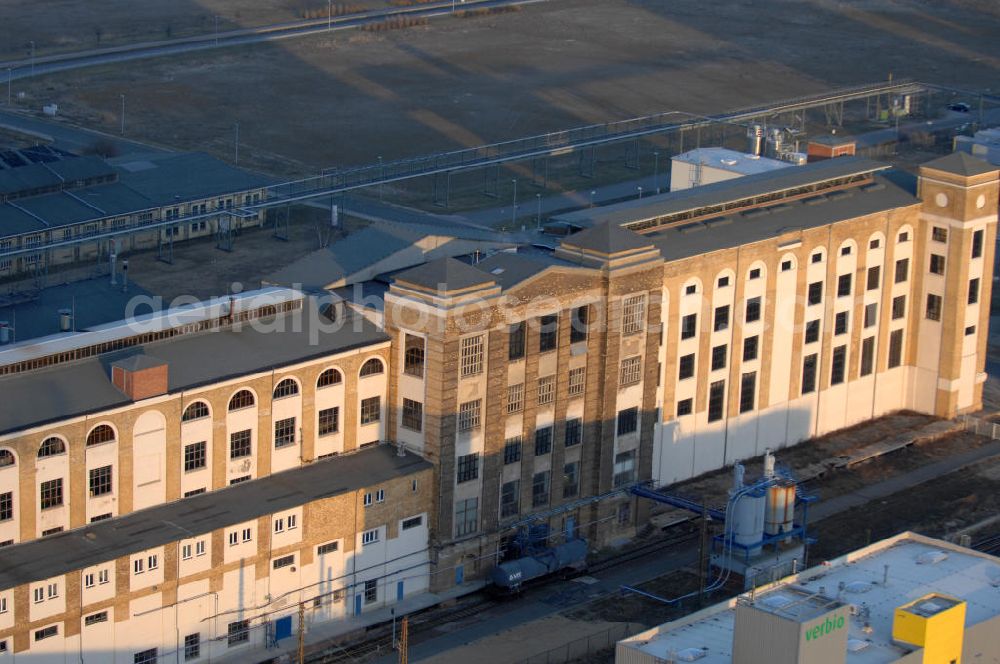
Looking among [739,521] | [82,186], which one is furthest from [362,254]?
[82,186]

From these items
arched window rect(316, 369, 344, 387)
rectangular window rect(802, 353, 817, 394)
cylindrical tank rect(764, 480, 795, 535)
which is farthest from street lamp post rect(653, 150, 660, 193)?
arched window rect(316, 369, 344, 387)

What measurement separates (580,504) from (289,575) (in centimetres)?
1914

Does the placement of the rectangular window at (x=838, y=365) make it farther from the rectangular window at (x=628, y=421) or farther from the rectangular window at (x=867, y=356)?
the rectangular window at (x=628, y=421)

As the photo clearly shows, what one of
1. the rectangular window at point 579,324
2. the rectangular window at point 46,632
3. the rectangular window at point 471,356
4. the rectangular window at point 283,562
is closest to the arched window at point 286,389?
the rectangular window at point 283,562

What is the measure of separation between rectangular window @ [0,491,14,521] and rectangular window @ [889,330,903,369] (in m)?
62.9

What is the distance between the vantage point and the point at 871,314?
4766 inches

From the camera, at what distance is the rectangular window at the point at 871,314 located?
396 feet

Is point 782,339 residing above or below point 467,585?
above

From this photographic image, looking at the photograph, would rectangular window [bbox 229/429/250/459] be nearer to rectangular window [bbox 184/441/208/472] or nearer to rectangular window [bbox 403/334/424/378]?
rectangular window [bbox 184/441/208/472]

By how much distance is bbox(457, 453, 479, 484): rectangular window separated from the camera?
9675cm

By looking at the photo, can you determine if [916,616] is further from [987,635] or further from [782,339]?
[782,339]

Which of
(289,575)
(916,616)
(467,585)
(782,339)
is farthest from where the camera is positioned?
(782,339)

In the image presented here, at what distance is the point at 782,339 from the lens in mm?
115562

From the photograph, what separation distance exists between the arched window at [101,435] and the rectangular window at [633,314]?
30.2 meters
